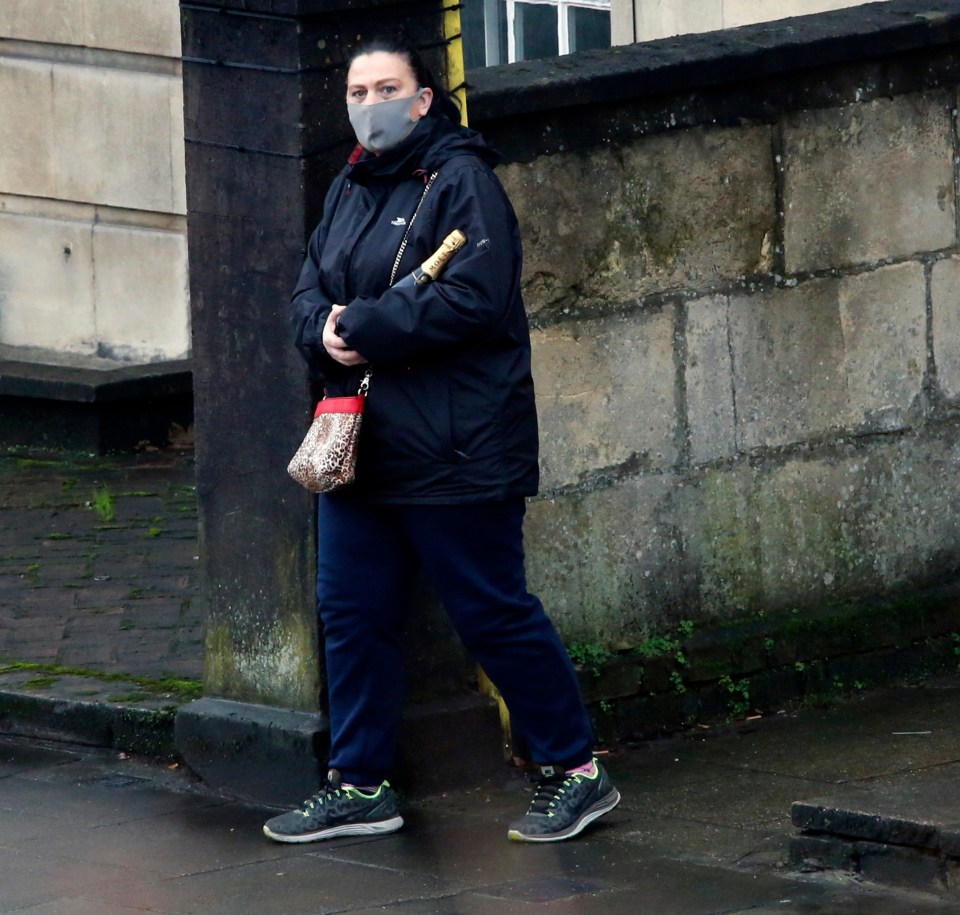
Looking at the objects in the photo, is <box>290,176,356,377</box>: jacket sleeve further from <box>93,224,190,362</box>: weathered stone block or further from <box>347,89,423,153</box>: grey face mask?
<box>93,224,190,362</box>: weathered stone block

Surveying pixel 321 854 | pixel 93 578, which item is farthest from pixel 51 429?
pixel 321 854

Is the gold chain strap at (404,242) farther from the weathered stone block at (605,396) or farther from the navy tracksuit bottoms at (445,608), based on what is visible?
the weathered stone block at (605,396)

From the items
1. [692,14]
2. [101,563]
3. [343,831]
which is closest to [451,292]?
[343,831]

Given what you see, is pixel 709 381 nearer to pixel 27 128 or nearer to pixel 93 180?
pixel 93 180

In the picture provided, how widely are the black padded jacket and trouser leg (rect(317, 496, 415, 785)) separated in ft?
0.47

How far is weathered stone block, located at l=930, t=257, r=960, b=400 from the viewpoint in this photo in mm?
7426

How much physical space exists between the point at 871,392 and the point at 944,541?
0.57 metres

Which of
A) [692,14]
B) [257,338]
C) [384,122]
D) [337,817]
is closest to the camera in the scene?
[384,122]

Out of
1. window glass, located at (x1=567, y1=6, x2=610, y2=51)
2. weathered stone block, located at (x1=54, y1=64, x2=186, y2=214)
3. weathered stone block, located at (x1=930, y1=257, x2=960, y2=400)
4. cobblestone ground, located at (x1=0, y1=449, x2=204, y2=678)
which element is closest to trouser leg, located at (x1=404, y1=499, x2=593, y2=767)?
cobblestone ground, located at (x1=0, y1=449, x2=204, y2=678)

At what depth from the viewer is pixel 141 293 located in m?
11.6

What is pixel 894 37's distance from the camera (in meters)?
7.20

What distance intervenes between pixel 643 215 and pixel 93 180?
545 centimetres

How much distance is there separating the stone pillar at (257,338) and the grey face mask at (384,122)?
0.36 meters

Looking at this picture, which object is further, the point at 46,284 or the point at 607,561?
the point at 46,284
